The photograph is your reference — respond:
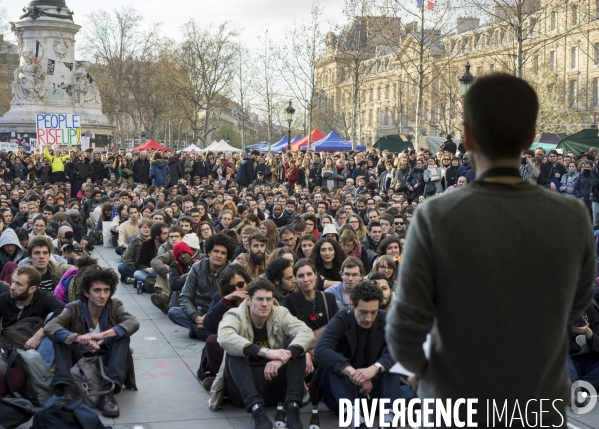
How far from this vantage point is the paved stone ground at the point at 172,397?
6.63 m

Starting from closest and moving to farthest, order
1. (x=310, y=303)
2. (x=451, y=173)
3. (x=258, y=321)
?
(x=258, y=321), (x=310, y=303), (x=451, y=173)

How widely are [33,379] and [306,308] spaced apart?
2.28 meters

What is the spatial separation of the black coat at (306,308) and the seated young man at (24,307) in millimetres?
1953

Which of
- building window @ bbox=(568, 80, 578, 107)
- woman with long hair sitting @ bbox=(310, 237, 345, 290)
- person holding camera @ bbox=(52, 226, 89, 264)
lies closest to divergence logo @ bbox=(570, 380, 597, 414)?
woman with long hair sitting @ bbox=(310, 237, 345, 290)

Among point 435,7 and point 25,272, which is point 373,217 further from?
point 435,7

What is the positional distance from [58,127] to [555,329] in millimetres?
34723

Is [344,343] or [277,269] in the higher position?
[277,269]

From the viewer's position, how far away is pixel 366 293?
6.50 m

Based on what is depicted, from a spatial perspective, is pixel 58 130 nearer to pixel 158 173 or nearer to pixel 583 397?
pixel 158 173

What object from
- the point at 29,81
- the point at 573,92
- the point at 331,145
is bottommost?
the point at 331,145

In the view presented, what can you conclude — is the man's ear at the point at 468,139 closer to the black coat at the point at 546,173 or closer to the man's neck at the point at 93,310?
the man's neck at the point at 93,310

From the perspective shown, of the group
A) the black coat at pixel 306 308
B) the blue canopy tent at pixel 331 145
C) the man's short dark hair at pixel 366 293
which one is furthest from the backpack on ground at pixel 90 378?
the blue canopy tent at pixel 331 145

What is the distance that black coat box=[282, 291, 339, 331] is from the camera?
7566 mm

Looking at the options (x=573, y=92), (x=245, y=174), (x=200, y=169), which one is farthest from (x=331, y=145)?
(x=573, y=92)
